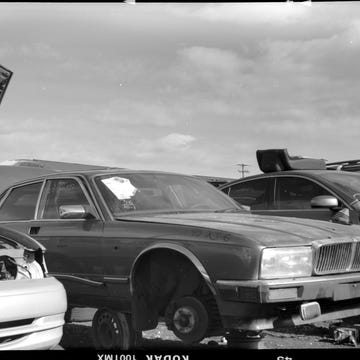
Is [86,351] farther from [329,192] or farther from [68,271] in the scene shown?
[329,192]

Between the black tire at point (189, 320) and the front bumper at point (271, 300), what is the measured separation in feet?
0.49

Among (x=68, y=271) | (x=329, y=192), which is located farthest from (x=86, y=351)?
(x=329, y=192)

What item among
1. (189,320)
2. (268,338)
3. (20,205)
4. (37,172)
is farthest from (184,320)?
(37,172)

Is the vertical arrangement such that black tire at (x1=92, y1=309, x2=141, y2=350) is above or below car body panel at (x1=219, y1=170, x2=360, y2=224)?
below

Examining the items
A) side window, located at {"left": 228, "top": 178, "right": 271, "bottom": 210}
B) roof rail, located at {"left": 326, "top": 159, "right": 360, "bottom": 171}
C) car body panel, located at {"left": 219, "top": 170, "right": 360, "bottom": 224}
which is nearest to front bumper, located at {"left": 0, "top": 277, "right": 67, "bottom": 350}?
car body panel, located at {"left": 219, "top": 170, "right": 360, "bottom": 224}

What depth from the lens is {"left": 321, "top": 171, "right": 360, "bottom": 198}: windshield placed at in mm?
6703

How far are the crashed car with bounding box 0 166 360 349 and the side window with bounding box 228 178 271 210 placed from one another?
5.20 feet

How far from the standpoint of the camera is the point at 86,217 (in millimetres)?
5184

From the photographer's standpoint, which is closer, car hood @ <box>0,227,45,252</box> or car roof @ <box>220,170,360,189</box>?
car hood @ <box>0,227,45,252</box>

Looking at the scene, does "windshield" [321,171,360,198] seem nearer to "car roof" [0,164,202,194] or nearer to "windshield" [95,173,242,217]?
"windshield" [95,173,242,217]

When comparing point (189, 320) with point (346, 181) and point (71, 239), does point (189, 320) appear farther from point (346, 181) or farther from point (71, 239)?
point (346, 181)

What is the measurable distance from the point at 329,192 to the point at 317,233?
2.36 meters

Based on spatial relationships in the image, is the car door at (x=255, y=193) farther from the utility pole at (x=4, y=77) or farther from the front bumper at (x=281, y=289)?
the utility pole at (x=4, y=77)

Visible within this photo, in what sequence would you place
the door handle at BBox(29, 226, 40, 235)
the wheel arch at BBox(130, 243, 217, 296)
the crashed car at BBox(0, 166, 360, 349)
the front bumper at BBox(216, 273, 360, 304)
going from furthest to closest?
the door handle at BBox(29, 226, 40, 235)
the wheel arch at BBox(130, 243, 217, 296)
the crashed car at BBox(0, 166, 360, 349)
the front bumper at BBox(216, 273, 360, 304)
